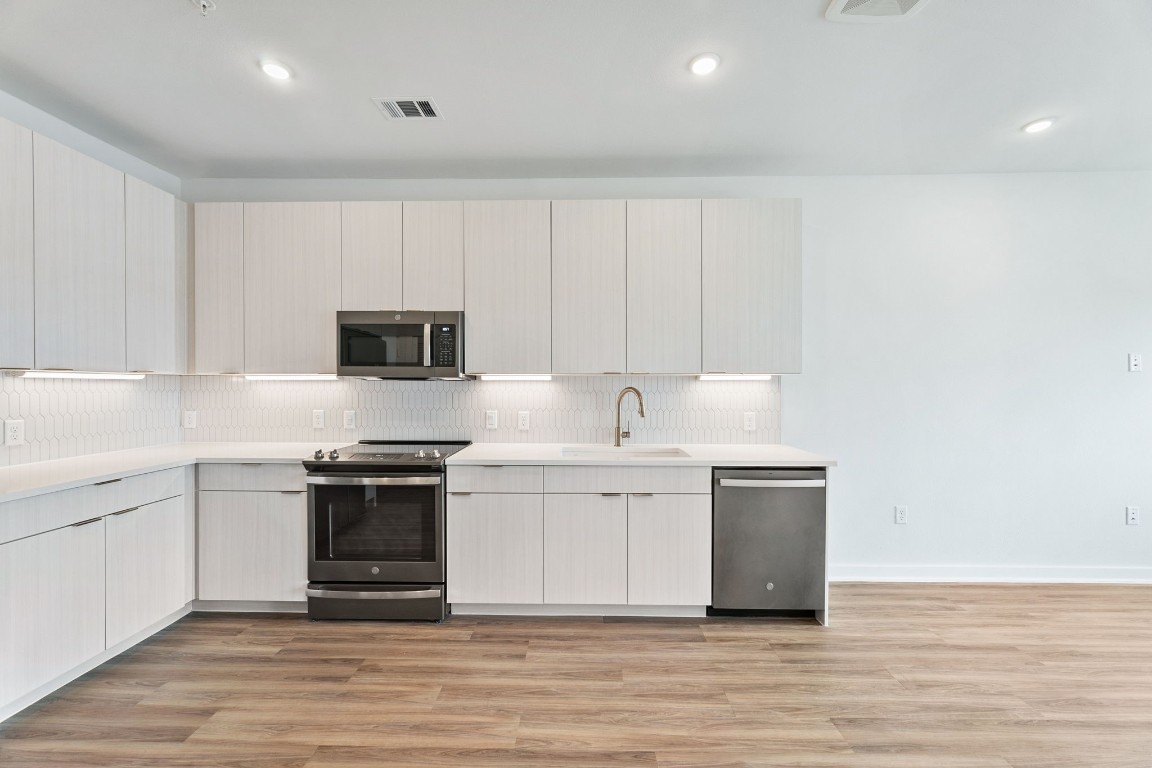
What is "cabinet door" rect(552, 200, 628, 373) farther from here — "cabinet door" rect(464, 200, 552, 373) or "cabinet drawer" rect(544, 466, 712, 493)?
"cabinet drawer" rect(544, 466, 712, 493)

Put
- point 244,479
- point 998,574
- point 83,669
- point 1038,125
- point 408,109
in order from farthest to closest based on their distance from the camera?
point 998,574 < point 244,479 < point 1038,125 < point 408,109 < point 83,669

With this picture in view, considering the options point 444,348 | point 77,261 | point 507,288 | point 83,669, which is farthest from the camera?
point 507,288

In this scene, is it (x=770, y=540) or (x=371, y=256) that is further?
(x=371, y=256)

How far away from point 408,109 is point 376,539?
2.22m

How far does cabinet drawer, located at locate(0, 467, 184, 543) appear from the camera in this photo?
83.0 inches

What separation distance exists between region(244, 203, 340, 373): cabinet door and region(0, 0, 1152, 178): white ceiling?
0.39m

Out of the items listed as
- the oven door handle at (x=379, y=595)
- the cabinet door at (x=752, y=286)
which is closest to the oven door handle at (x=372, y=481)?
the oven door handle at (x=379, y=595)

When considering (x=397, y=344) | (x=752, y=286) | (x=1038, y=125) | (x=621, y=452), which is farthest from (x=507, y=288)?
(x=1038, y=125)

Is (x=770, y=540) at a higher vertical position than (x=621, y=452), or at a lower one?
lower

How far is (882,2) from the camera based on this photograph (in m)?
2.02

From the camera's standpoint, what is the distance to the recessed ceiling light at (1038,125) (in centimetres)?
297

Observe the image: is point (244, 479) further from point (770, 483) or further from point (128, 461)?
point (770, 483)

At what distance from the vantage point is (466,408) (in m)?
3.72

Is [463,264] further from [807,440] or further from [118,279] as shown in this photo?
[807,440]
